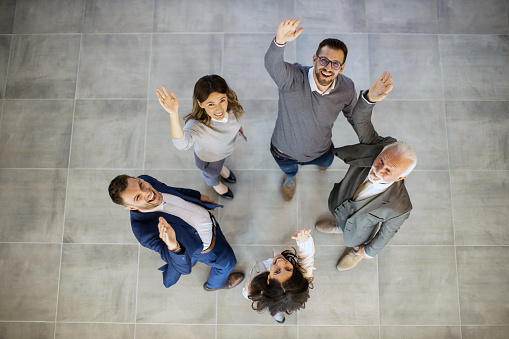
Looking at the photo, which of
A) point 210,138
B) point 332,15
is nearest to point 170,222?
point 210,138

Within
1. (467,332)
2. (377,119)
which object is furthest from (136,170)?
(467,332)

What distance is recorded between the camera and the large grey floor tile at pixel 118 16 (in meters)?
3.49

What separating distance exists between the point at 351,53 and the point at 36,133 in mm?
3110

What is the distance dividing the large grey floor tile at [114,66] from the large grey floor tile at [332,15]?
157 centimetres

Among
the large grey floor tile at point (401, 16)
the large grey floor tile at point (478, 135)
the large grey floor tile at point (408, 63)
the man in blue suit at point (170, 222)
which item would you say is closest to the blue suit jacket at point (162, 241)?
the man in blue suit at point (170, 222)

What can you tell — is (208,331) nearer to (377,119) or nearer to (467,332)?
(467,332)

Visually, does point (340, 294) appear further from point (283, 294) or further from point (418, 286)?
point (283, 294)

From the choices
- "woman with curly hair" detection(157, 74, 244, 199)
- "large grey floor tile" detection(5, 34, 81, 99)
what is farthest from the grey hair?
"large grey floor tile" detection(5, 34, 81, 99)

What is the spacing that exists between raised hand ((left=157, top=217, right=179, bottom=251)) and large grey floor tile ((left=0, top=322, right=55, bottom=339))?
6.30 ft

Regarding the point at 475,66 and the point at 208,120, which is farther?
the point at 475,66

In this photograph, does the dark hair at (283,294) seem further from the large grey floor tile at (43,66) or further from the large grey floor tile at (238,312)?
the large grey floor tile at (43,66)

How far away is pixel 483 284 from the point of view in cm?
306

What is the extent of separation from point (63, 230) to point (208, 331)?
62.1 inches

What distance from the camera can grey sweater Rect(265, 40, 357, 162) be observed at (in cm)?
201
